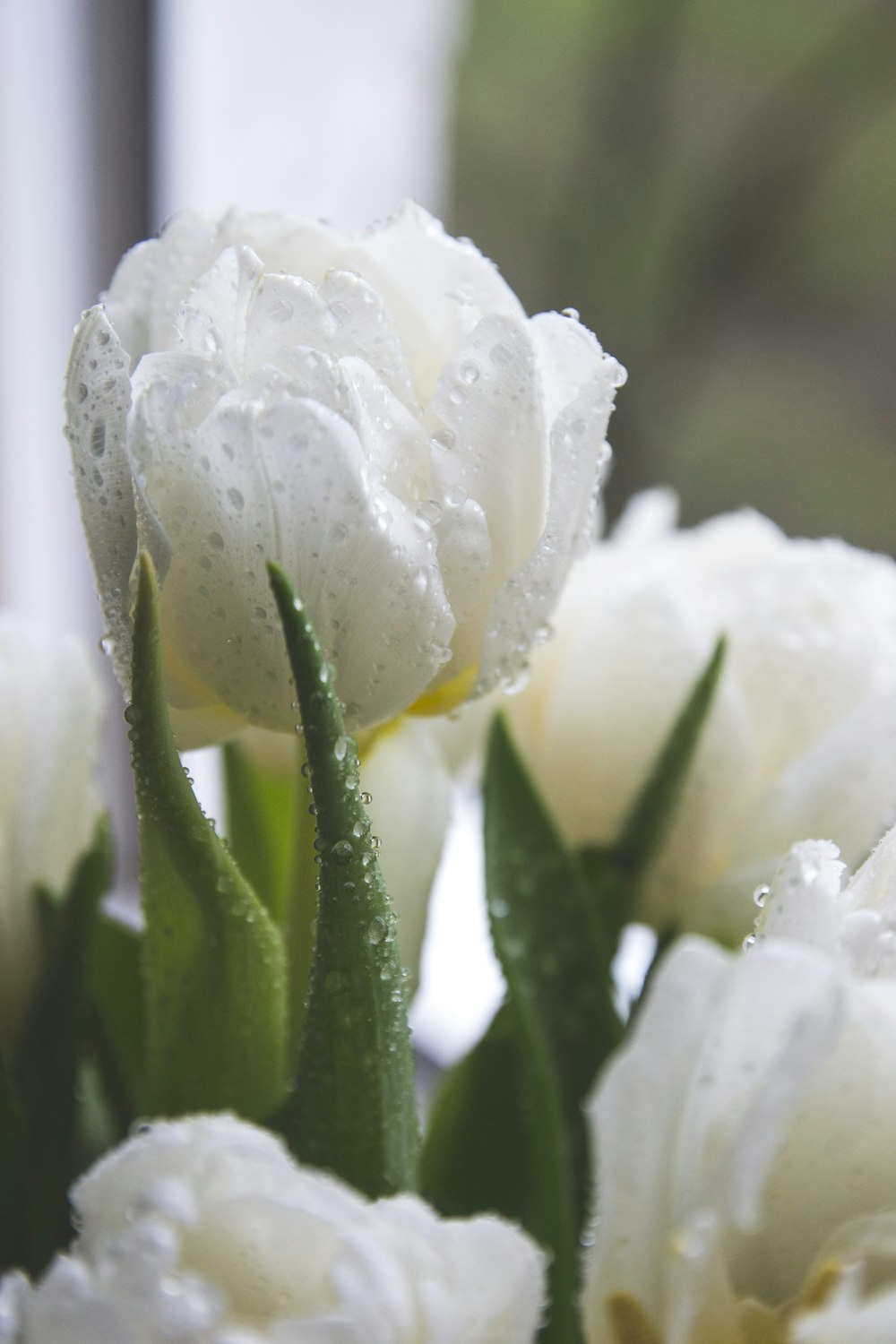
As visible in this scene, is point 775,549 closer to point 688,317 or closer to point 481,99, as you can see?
point 688,317

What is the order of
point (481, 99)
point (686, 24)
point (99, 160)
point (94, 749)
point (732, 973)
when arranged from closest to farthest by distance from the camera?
1. point (732, 973)
2. point (94, 749)
3. point (686, 24)
4. point (481, 99)
5. point (99, 160)

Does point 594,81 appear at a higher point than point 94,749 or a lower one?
higher

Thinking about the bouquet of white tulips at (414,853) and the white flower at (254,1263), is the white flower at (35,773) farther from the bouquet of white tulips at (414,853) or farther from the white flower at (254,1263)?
the white flower at (254,1263)

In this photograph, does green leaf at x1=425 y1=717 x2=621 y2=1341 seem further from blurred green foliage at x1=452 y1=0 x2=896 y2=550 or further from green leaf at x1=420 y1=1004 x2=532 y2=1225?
blurred green foliage at x1=452 y1=0 x2=896 y2=550

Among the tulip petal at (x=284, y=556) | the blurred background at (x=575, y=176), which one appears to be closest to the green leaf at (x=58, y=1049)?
the tulip petal at (x=284, y=556)

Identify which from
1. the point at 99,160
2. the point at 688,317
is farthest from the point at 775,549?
the point at 99,160

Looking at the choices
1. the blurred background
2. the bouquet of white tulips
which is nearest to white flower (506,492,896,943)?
the bouquet of white tulips

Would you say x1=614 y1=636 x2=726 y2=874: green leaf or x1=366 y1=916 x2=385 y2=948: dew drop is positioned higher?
x1=366 y1=916 x2=385 y2=948: dew drop

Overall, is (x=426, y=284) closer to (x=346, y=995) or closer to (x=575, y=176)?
(x=346, y=995)
